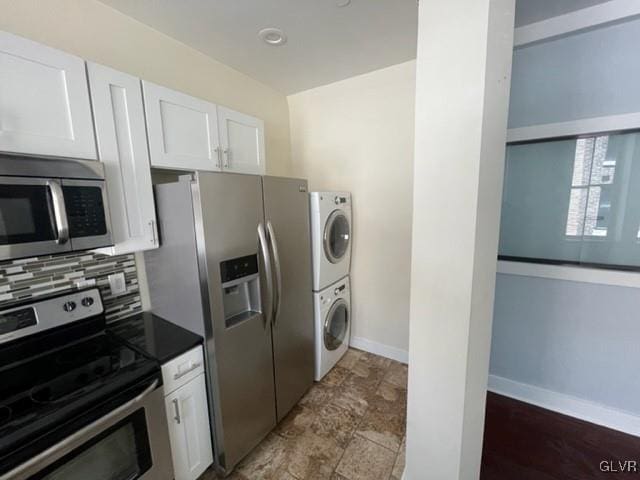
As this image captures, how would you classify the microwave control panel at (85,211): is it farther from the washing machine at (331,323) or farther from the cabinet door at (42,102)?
the washing machine at (331,323)

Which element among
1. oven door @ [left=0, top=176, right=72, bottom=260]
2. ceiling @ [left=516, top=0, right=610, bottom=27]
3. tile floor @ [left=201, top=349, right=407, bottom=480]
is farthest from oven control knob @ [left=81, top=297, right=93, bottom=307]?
ceiling @ [left=516, top=0, right=610, bottom=27]

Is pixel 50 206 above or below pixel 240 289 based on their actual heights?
above

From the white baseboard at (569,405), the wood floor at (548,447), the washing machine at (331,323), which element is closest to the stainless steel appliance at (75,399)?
the washing machine at (331,323)

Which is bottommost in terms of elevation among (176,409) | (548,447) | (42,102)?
(548,447)

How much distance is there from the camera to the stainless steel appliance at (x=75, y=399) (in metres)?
0.90

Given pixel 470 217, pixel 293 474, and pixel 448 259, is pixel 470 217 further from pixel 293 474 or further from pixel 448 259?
pixel 293 474

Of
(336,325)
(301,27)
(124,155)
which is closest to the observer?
(124,155)

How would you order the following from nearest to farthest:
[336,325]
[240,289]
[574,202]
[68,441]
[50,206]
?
[68,441], [50,206], [240,289], [574,202], [336,325]

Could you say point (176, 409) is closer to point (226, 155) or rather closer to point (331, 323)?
point (331, 323)

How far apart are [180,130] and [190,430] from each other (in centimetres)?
170

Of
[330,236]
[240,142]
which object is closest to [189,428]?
[330,236]

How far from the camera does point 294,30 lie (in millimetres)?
1801

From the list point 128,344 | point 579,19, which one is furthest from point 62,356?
point 579,19

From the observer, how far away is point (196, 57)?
6.61 ft
